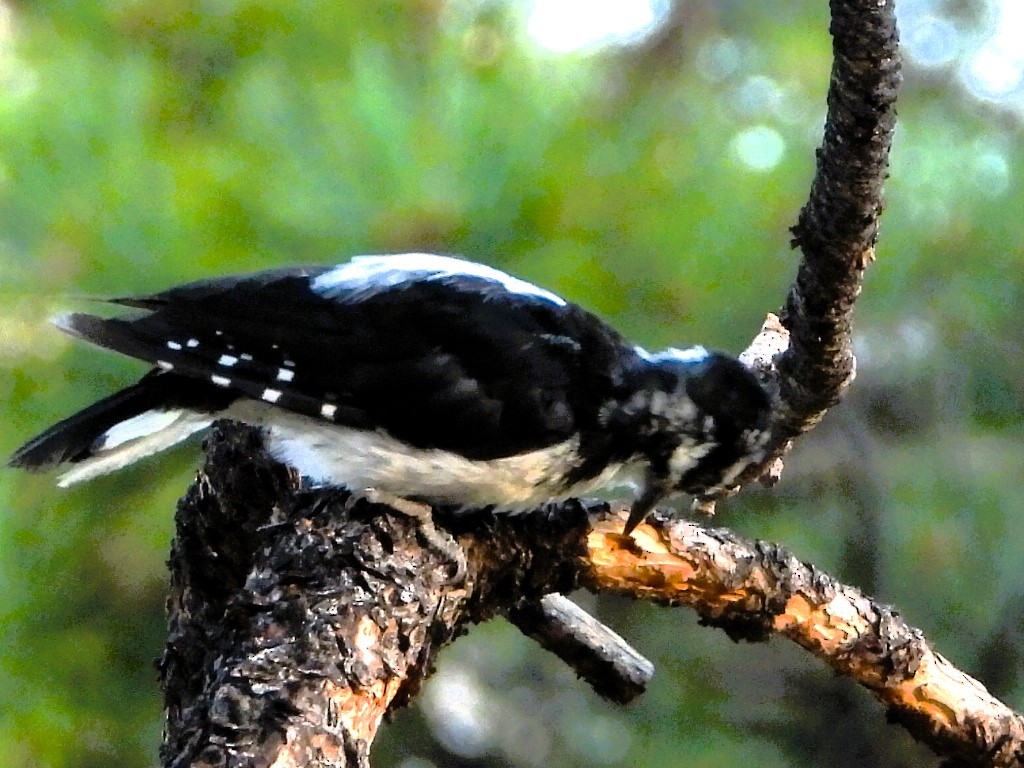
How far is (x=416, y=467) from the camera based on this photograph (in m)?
0.96

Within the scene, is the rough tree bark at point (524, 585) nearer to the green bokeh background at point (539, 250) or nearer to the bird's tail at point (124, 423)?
the bird's tail at point (124, 423)

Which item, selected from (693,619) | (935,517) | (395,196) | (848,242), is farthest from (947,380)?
(395,196)

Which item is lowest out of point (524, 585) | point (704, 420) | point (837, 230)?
point (524, 585)

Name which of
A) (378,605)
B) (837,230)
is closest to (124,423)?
(378,605)

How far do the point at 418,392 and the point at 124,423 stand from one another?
249mm

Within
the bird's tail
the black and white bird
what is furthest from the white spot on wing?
the bird's tail

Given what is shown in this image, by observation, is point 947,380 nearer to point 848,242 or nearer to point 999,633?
point 999,633

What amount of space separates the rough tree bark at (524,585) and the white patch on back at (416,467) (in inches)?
0.8

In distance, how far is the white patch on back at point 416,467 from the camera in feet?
3.14

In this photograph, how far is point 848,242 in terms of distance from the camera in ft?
2.95

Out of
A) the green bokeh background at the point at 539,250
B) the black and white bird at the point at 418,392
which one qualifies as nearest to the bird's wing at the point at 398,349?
the black and white bird at the point at 418,392

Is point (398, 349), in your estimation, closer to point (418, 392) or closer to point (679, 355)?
point (418, 392)

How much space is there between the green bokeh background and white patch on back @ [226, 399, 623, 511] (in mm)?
253

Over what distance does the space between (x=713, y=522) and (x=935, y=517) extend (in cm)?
26
